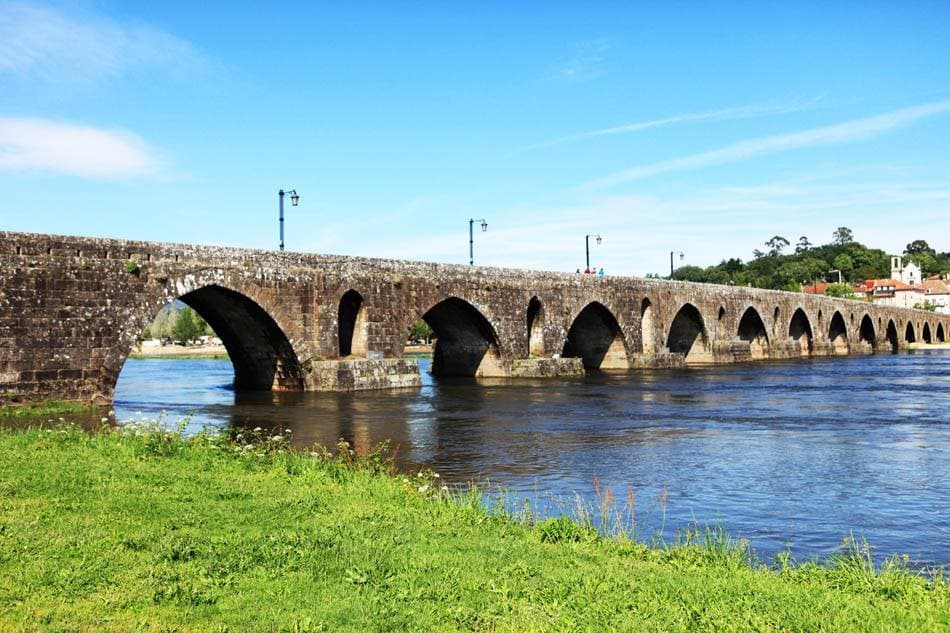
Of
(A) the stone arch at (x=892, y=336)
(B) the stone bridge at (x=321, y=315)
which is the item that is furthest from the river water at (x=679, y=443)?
(A) the stone arch at (x=892, y=336)

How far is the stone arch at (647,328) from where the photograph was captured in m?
49.5

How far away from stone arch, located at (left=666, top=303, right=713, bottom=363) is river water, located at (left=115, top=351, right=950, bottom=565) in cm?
1834

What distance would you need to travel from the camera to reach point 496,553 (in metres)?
8.44

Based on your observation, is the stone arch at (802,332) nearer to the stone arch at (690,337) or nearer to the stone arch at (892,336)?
the stone arch at (690,337)

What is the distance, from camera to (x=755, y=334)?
68000mm

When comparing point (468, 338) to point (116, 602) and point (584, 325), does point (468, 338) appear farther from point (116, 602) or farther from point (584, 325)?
point (116, 602)

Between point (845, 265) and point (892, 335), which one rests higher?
point (845, 265)

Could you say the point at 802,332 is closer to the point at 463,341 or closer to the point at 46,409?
the point at 463,341

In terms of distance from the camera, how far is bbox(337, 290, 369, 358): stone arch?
3288cm

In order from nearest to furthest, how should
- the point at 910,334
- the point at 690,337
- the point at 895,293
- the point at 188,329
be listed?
the point at 690,337 → the point at 910,334 → the point at 188,329 → the point at 895,293

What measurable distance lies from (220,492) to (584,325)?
39.7m

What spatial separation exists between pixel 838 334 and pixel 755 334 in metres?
22.9

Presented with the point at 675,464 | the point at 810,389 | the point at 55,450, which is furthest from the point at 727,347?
the point at 55,450

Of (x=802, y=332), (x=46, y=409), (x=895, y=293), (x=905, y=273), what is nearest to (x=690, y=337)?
(x=802, y=332)
